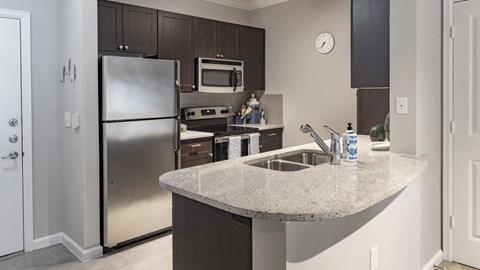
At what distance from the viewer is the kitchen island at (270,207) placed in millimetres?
1376

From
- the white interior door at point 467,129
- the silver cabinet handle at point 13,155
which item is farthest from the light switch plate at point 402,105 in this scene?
the silver cabinet handle at point 13,155

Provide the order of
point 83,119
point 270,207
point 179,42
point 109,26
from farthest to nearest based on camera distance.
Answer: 1. point 179,42
2. point 109,26
3. point 83,119
4. point 270,207

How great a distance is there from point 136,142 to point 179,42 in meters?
1.41

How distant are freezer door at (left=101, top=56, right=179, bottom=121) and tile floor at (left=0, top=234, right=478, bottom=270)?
119 cm

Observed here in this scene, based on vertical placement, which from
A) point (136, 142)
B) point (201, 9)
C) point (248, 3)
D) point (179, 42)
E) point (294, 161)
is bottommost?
point (294, 161)

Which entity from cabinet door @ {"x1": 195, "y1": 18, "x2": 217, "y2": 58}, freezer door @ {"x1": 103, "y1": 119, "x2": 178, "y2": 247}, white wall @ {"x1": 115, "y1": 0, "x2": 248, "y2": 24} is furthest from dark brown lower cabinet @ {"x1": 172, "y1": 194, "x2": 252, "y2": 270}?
white wall @ {"x1": 115, "y1": 0, "x2": 248, "y2": 24}

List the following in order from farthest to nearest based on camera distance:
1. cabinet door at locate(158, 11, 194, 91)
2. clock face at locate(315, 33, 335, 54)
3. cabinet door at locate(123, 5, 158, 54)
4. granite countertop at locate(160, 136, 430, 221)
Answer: clock face at locate(315, 33, 335, 54) → cabinet door at locate(158, 11, 194, 91) → cabinet door at locate(123, 5, 158, 54) → granite countertop at locate(160, 136, 430, 221)

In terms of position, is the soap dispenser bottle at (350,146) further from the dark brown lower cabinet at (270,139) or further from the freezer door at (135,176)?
the dark brown lower cabinet at (270,139)

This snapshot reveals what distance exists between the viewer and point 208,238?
165cm

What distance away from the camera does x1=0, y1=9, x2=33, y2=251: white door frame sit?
121 inches

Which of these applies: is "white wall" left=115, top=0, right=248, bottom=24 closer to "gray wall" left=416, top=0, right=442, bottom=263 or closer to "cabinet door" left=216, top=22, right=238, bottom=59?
"cabinet door" left=216, top=22, right=238, bottom=59

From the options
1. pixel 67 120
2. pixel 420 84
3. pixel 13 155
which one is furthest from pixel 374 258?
pixel 13 155

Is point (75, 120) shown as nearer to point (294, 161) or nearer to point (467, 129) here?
point (294, 161)

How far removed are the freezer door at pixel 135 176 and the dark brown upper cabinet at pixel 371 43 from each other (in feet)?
5.98
